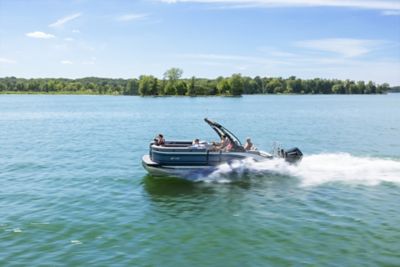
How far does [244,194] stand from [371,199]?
590cm

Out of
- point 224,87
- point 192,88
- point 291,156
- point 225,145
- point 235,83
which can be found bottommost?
point 291,156

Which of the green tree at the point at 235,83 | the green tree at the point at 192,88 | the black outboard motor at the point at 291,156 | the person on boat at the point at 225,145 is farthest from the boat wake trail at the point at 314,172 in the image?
the green tree at the point at 192,88

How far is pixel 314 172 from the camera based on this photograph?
24641 mm

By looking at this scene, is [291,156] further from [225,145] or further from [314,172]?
[225,145]

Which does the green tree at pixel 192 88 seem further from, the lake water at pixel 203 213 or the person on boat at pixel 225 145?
the person on boat at pixel 225 145

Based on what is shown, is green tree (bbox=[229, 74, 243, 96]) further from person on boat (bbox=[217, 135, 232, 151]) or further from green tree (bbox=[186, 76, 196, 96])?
person on boat (bbox=[217, 135, 232, 151])

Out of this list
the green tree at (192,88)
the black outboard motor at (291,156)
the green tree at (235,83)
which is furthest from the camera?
the green tree at (192,88)

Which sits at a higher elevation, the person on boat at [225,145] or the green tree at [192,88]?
the green tree at [192,88]

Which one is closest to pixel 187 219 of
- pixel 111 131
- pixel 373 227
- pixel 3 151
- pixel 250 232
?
pixel 250 232

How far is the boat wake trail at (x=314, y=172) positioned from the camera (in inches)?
901

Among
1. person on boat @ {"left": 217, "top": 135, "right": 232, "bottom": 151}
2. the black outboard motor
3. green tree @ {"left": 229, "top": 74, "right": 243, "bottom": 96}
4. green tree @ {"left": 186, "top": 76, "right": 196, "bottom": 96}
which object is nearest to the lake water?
the black outboard motor

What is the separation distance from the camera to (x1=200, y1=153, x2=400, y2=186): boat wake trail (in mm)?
22891

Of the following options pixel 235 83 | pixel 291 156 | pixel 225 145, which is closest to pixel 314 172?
pixel 291 156

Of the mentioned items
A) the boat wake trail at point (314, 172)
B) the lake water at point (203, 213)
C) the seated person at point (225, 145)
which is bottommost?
the lake water at point (203, 213)
